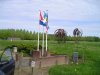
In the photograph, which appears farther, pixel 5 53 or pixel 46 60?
pixel 46 60

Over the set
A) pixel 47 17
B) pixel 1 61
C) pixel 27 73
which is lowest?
pixel 27 73

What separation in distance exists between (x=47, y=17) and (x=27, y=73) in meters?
12.7

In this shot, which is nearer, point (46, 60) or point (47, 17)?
point (46, 60)

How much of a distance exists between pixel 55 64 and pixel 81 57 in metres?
7.03

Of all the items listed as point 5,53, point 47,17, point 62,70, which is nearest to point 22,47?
point 47,17

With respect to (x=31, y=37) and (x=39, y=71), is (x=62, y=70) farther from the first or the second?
(x=31, y=37)

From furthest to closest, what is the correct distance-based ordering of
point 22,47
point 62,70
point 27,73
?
point 22,47 → point 62,70 → point 27,73

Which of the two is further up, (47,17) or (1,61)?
(47,17)

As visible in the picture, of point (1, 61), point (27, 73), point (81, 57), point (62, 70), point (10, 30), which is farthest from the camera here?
point (10, 30)

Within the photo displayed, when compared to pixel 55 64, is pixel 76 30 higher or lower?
higher

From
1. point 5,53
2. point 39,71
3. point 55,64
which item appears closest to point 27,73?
point 39,71

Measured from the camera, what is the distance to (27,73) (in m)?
19.7

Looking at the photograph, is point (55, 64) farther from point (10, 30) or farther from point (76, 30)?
point (10, 30)

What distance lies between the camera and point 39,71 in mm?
20688
